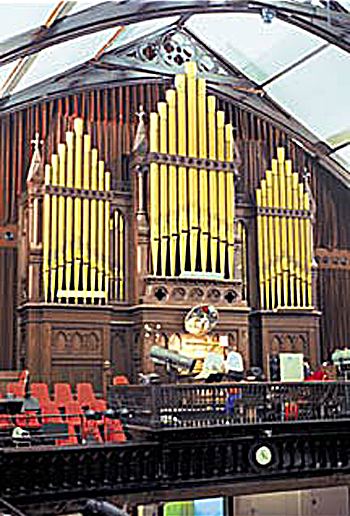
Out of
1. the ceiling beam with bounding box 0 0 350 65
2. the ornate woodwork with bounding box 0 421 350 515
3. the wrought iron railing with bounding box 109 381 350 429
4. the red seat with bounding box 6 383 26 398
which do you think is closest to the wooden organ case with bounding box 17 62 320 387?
the red seat with bounding box 6 383 26 398

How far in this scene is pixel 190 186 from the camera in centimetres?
1548

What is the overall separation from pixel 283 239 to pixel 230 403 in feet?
21.7

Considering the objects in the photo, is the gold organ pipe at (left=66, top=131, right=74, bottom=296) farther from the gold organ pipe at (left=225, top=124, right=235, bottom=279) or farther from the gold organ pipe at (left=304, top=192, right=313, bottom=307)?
Result: the gold organ pipe at (left=304, top=192, right=313, bottom=307)

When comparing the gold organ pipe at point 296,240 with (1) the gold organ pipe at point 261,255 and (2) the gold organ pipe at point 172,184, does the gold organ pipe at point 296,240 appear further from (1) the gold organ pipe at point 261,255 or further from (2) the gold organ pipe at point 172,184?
(2) the gold organ pipe at point 172,184

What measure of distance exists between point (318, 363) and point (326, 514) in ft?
10.5

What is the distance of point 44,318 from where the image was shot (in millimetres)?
14344

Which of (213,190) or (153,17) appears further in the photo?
(213,190)

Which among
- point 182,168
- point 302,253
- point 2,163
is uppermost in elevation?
point 2,163

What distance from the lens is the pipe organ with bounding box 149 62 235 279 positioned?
49.4 ft

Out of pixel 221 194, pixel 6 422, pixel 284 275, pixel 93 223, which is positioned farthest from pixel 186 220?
pixel 6 422

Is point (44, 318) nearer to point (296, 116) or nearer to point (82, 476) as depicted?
point (82, 476)

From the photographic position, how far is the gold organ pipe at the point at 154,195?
15.0m

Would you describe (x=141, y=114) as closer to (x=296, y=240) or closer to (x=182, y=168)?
(x=182, y=168)

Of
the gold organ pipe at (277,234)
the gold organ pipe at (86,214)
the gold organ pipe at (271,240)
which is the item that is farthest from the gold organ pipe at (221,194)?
the gold organ pipe at (86,214)
